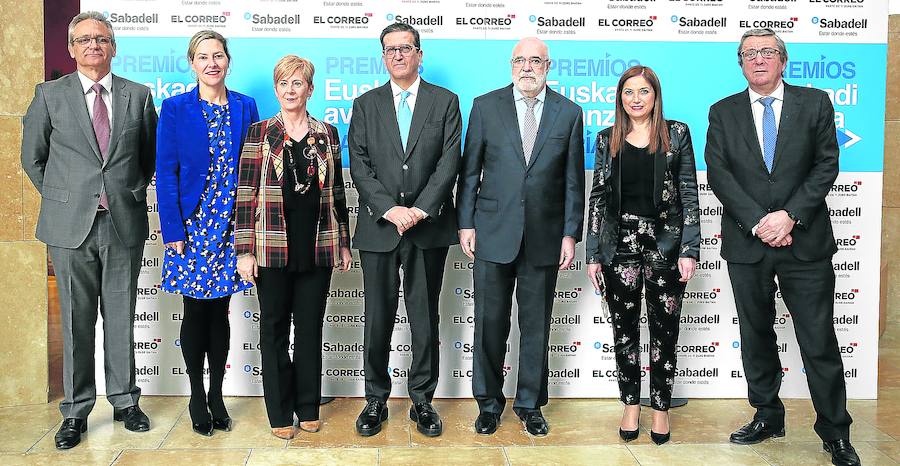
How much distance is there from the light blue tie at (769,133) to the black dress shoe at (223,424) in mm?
2650

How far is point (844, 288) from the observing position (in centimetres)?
443

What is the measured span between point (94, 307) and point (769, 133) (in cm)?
307

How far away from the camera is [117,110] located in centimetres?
364

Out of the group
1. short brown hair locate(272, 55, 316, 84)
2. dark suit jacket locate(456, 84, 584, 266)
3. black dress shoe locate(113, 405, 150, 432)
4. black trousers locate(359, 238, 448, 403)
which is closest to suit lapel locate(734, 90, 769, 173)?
dark suit jacket locate(456, 84, 584, 266)

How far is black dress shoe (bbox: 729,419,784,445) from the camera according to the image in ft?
12.1

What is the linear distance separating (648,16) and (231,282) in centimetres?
253

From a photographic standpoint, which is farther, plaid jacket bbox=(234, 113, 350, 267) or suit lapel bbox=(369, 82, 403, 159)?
suit lapel bbox=(369, 82, 403, 159)

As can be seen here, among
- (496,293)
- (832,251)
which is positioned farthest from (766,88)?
(496,293)

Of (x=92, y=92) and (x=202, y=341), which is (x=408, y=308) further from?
(x=92, y=92)

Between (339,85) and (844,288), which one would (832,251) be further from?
(339,85)

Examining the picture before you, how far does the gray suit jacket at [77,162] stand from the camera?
141 inches

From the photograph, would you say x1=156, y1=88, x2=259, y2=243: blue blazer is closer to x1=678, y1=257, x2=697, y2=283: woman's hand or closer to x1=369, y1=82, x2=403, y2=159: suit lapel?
x1=369, y1=82, x2=403, y2=159: suit lapel

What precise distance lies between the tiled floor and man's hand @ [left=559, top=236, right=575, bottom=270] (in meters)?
0.80

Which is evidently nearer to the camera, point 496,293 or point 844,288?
point 496,293
